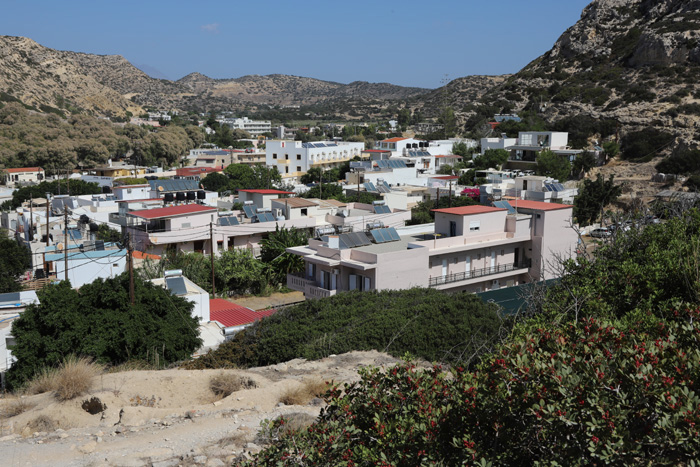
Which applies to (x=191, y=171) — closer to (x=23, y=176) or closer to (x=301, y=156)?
(x=301, y=156)

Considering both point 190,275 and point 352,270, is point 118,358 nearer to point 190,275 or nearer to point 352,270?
point 352,270

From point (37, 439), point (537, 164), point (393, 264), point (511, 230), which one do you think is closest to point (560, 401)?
point (37, 439)

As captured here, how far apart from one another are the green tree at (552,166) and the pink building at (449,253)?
23.9 metres

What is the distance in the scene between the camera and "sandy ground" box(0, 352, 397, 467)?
27.3 feet

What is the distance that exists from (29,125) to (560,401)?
320ft

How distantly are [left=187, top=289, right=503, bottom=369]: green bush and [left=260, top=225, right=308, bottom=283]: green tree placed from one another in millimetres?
13612

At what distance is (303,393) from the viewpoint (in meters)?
10.9

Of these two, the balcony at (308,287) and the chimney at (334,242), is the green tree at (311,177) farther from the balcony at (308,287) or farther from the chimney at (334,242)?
the chimney at (334,242)

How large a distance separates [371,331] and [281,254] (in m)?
16.7

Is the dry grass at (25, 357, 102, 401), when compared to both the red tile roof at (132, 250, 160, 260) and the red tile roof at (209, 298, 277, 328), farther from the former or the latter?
the red tile roof at (132, 250, 160, 260)

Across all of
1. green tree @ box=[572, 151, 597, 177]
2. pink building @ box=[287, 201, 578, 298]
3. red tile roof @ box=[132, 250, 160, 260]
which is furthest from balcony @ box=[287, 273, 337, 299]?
green tree @ box=[572, 151, 597, 177]

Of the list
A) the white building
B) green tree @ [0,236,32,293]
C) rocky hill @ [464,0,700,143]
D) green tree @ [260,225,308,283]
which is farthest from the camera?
the white building

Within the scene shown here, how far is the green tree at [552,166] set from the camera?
5131cm

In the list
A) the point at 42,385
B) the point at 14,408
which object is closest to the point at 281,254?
the point at 42,385
